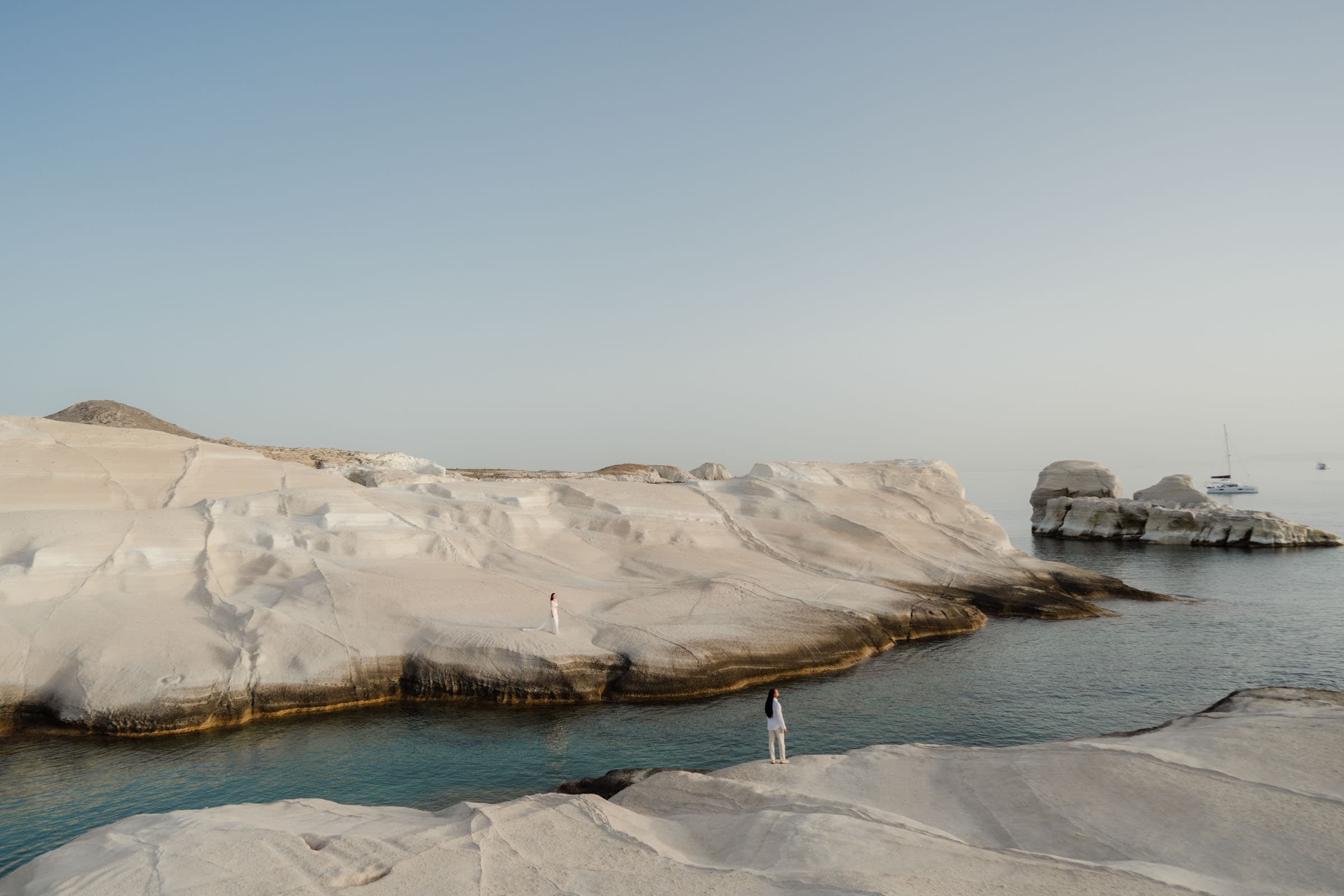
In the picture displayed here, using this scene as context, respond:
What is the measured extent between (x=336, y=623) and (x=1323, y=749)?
26.9 metres

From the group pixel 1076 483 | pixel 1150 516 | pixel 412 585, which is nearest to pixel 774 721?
pixel 412 585

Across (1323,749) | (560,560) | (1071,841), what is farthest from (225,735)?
(1323,749)

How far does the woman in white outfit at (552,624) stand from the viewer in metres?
27.3


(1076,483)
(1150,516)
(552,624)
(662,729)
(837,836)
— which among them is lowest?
(662,729)

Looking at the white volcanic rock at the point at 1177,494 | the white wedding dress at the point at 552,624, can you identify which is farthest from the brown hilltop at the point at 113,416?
the white volcanic rock at the point at 1177,494

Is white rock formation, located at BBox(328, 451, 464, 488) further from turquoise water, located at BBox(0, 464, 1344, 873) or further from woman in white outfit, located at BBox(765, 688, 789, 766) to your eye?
woman in white outfit, located at BBox(765, 688, 789, 766)

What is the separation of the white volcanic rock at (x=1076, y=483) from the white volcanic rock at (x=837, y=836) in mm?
78892

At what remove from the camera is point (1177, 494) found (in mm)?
89188

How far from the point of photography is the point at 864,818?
13.7 meters

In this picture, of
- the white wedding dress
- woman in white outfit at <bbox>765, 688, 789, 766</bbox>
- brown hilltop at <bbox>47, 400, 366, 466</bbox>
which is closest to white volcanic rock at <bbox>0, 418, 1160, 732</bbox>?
the white wedding dress

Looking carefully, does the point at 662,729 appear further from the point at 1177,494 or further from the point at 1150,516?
the point at 1177,494

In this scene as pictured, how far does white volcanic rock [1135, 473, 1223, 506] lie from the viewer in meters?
85.2

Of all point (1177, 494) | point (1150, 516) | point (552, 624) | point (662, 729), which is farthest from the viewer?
point (1177, 494)

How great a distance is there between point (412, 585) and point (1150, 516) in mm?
72738
